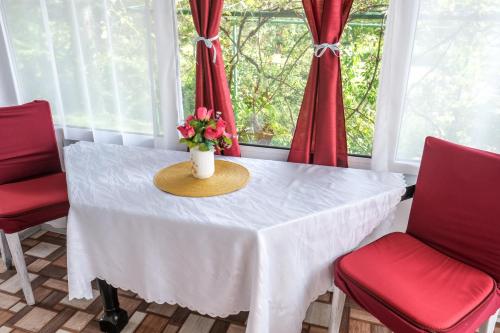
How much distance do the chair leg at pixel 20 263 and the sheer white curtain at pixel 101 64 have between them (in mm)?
762

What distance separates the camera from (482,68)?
1638mm

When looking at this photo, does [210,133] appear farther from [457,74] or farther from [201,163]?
[457,74]

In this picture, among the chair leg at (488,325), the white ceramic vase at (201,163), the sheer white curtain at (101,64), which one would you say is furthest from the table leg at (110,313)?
the chair leg at (488,325)

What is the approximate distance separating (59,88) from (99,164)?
2.45ft

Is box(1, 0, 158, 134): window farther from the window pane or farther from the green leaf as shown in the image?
the window pane

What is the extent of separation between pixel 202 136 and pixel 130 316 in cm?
99

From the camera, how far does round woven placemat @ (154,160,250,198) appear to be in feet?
5.24

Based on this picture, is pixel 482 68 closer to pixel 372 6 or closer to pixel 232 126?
pixel 372 6

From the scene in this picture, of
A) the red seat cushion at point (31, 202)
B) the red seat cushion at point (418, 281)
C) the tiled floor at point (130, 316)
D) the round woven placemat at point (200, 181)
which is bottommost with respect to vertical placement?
the tiled floor at point (130, 316)

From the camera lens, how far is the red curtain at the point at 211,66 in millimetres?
1894

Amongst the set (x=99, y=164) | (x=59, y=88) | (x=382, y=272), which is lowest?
(x=382, y=272)

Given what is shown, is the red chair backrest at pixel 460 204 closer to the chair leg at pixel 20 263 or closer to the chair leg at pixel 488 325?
the chair leg at pixel 488 325

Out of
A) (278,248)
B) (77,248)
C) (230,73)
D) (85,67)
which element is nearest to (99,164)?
(77,248)

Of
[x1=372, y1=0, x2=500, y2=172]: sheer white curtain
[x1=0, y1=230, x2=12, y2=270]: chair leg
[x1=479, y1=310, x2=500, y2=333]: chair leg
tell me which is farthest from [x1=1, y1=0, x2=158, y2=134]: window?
[x1=479, y1=310, x2=500, y2=333]: chair leg
